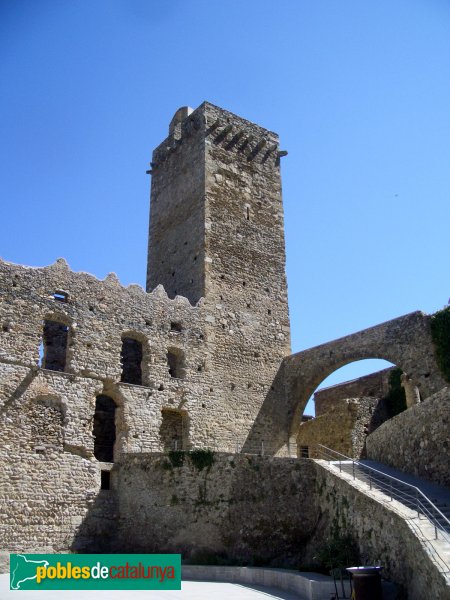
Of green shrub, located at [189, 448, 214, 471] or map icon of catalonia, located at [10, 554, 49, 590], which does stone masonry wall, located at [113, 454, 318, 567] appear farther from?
map icon of catalonia, located at [10, 554, 49, 590]

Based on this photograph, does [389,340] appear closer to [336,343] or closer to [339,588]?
[336,343]

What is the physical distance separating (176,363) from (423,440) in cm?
875

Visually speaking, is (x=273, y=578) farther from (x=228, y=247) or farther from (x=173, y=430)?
(x=228, y=247)

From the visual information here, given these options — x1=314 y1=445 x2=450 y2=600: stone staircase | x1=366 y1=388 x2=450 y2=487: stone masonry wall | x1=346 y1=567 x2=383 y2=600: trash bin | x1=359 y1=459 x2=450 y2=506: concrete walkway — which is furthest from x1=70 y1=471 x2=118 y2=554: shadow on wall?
x1=346 y1=567 x2=383 y2=600: trash bin

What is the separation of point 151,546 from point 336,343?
9745mm

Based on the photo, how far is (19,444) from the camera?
17016mm

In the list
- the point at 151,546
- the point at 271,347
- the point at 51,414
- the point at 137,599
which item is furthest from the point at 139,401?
the point at 137,599

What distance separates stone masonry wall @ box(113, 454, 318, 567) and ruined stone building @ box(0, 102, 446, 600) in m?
0.04

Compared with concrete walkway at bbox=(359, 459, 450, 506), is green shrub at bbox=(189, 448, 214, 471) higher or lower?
higher

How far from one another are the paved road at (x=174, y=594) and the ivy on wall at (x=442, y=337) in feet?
30.4

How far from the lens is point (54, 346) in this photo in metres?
20.7

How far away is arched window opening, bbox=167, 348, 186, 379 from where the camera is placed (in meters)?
21.1

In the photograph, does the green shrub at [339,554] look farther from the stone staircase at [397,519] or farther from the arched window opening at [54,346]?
the arched window opening at [54,346]

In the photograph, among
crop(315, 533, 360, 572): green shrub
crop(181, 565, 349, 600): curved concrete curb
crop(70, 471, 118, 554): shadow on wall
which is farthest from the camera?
crop(70, 471, 118, 554): shadow on wall
